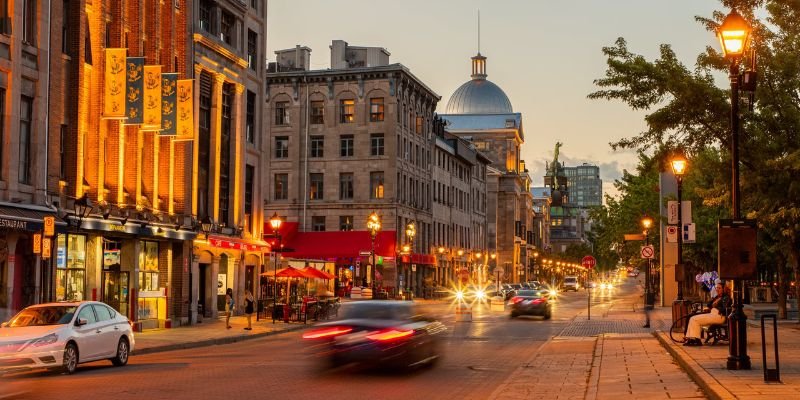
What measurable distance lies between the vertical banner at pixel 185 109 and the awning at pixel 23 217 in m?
9.60

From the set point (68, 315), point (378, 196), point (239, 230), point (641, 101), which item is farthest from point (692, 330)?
point (378, 196)

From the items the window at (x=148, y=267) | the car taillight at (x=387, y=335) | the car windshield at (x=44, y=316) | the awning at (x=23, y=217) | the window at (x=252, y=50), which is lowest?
the car taillight at (x=387, y=335)

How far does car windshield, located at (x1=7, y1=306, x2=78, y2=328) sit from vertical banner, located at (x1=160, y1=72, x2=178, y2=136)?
18643 millimetres

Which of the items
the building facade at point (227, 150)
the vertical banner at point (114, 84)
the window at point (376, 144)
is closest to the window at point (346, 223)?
the window at point (376, 144)

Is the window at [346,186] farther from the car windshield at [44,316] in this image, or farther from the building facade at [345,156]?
the car windshield at [44,316]

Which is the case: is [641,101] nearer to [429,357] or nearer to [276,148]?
[429,357]

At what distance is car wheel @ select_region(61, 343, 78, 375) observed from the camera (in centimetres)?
1983

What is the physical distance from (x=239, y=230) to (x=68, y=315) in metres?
28.8

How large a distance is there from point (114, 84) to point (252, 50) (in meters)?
17.9

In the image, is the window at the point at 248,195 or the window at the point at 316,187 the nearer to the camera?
the window at the point at 248,195

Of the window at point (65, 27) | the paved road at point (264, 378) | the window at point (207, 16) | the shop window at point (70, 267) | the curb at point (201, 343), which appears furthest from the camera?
the window at point (207, 16)

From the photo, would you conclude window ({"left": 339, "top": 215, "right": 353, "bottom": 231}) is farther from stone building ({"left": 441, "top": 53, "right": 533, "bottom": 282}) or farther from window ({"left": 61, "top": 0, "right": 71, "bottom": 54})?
stone building ({"left": 441, "top": 53, "right": 533, "bottom": 282})

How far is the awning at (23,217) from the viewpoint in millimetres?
28502

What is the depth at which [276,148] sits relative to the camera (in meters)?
85.6
